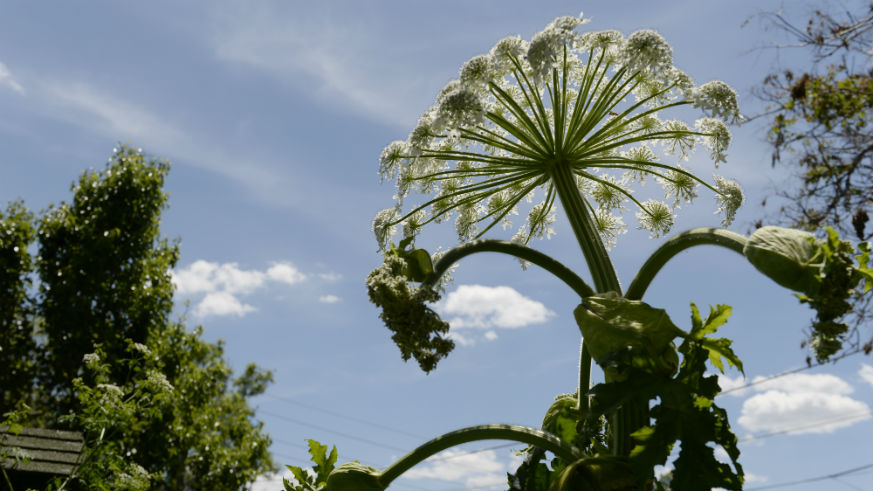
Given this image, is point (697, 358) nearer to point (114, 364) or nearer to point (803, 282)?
point (803, 282)

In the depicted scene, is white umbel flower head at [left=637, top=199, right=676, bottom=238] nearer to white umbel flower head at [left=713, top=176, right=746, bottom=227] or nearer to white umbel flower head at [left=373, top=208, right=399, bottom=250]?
white umbel flower head at [left=713, top=176, right=746, bottom=227]

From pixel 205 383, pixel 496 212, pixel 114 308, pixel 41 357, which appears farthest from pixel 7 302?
pixel 496 212

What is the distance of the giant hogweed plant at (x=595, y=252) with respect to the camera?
1767mm

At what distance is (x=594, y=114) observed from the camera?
246 centimetres

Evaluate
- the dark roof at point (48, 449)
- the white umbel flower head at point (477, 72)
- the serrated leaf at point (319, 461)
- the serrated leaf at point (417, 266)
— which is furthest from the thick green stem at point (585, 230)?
the dark roof at point (48, 449)

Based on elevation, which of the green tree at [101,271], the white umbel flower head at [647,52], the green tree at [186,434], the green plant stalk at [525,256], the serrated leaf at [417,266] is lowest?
the serrated leaf at [417,266]

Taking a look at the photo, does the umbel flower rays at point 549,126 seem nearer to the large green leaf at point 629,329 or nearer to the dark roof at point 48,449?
the large green leaf at point 629,329

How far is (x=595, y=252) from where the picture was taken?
2.17m

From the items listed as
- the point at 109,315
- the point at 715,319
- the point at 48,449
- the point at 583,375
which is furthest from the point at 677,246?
the point at 109,315

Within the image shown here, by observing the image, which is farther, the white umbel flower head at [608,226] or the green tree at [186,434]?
the green tree at [186,434]

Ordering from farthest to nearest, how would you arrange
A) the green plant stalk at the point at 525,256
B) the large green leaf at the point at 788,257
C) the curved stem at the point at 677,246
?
the green plant stalk at the point at 525,256, the curved stem at the point at 677,246, the large green leaf at the point at 788,257

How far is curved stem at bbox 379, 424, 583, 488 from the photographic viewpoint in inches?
75.7

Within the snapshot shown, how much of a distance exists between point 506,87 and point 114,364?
17.0 meters

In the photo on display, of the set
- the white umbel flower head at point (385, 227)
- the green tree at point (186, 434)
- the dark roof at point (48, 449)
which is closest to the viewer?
the white umbel flower head at point (385, 227)
